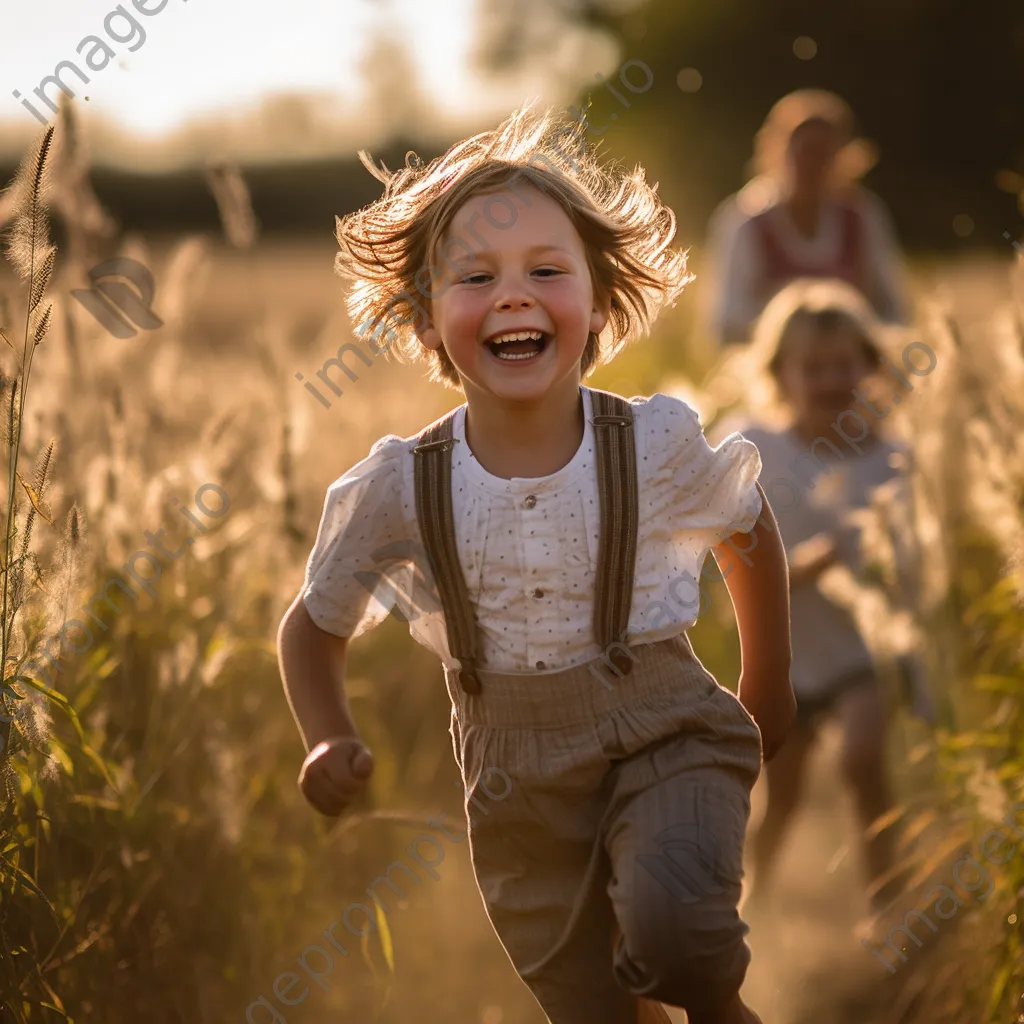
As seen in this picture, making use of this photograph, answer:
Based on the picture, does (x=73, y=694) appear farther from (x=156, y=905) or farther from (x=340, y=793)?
(x=340, y=793)

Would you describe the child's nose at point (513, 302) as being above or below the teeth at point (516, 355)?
above

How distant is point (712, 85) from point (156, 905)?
15892 mm

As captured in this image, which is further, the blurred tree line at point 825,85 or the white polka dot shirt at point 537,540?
the blurred tree line at point 825,85

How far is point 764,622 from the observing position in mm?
2045

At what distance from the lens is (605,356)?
222cm

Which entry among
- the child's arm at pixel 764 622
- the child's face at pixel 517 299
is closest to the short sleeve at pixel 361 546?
the child's face at pixel 517 299

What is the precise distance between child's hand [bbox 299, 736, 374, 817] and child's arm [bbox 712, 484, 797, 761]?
0.54m

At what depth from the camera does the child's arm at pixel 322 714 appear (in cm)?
183

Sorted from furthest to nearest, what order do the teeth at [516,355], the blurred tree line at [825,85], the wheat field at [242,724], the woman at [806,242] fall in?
the blurred tree line at [825,85] < the woman at [806,242] < the wheat field at [242,724] < the teeth at [516,355]

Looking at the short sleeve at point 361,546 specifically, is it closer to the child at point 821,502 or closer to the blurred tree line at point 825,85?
the child at point 821,502

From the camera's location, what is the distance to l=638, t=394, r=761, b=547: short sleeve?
198cm

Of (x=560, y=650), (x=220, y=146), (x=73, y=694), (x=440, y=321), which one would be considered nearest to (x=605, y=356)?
(x=440, y=321)

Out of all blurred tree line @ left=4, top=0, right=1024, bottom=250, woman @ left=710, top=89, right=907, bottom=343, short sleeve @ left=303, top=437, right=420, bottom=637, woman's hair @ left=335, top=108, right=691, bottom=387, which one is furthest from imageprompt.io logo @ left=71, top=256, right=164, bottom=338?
blurred tree line @ left=4, top=0, right=1024, bottom=250

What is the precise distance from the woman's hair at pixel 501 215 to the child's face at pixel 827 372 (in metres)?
1.58
